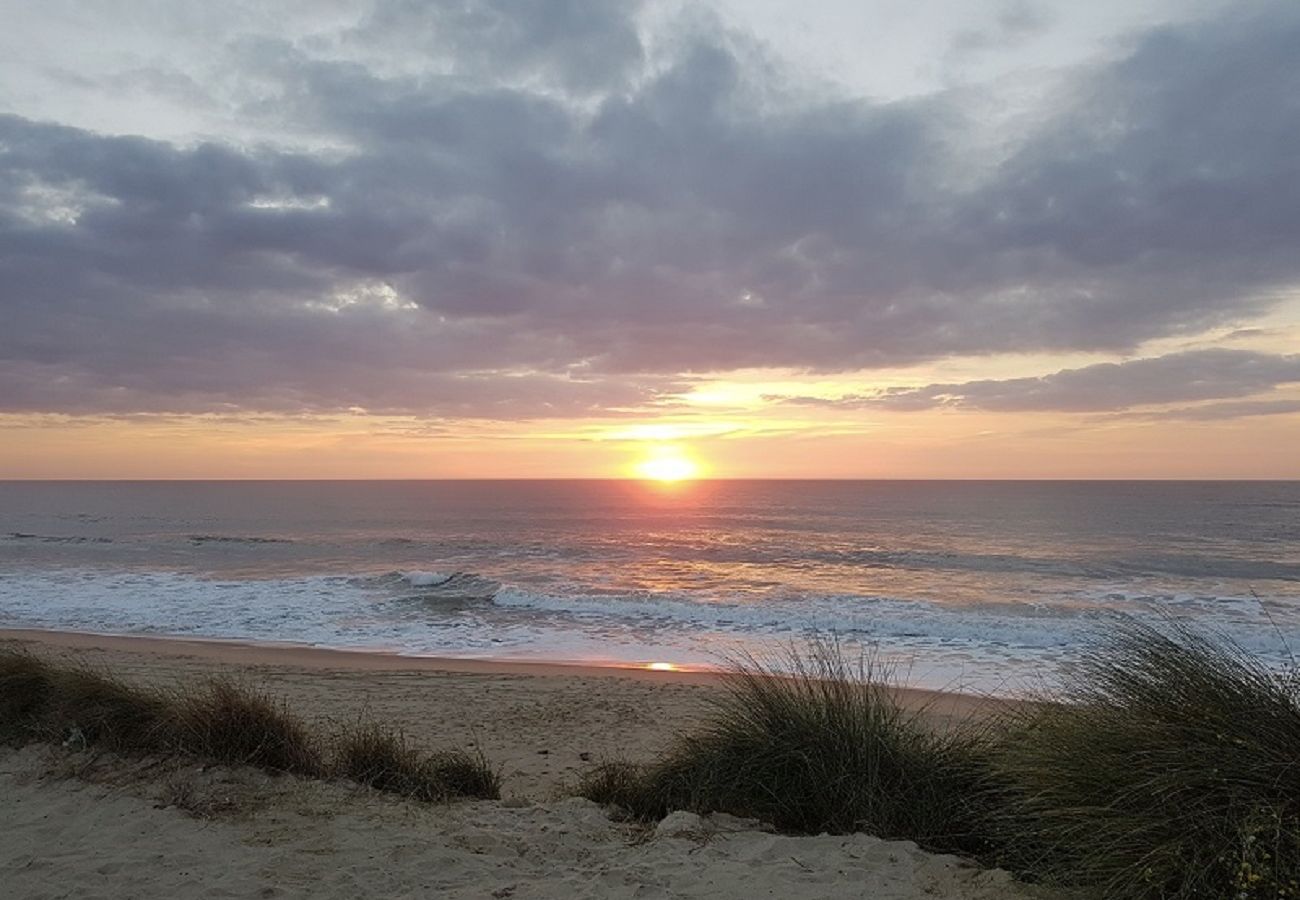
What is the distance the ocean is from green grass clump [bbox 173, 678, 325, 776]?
630 centimetres

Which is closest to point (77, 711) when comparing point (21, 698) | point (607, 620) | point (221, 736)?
point (21, 698)

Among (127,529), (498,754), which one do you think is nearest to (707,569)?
(498,754)

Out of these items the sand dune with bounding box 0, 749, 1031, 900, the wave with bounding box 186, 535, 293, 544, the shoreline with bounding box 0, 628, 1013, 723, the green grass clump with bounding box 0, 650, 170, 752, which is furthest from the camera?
the wave with bounding box 186, 535, 293, 544

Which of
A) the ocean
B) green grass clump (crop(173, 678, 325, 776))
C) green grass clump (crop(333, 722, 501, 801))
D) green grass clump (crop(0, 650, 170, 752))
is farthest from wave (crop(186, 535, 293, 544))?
green grass clump (crop(333, 722, 501, 801))

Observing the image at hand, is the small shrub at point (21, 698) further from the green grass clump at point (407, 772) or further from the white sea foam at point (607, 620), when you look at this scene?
the white sea foam at point (607, 620)

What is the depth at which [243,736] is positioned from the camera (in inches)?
260

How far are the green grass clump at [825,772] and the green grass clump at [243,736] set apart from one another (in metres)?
2.41

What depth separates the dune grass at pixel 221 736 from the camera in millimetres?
6457

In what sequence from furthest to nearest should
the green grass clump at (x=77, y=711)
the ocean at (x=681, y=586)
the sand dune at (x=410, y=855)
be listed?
the ocean at (x=681, y=586), the green grass clump at (x=77, y=711), the sand dune at (x=410, y=855)

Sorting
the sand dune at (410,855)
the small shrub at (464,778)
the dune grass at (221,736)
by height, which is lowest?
the small shrub at (464,778)

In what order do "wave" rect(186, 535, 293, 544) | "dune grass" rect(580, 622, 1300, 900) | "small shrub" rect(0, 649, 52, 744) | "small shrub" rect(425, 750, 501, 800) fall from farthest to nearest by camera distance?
1. "wave" rect(186, 535, 293, 544)
2. "small shrub" rect(0, 649, 52, 744)
3. "small shrub" rect(425, 750, 501, 800)
4. "dune grass" rect(580, 622, 1300, 900)

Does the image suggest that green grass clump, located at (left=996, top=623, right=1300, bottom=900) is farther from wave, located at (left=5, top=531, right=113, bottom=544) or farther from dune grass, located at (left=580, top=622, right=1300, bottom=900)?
wave, located at (left=5, top=531, right=113, bottom=544)

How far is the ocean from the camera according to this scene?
18484 mm

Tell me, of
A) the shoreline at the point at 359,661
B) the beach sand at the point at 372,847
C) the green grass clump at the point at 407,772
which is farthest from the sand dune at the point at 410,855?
the shoreline at the point at 359,661
